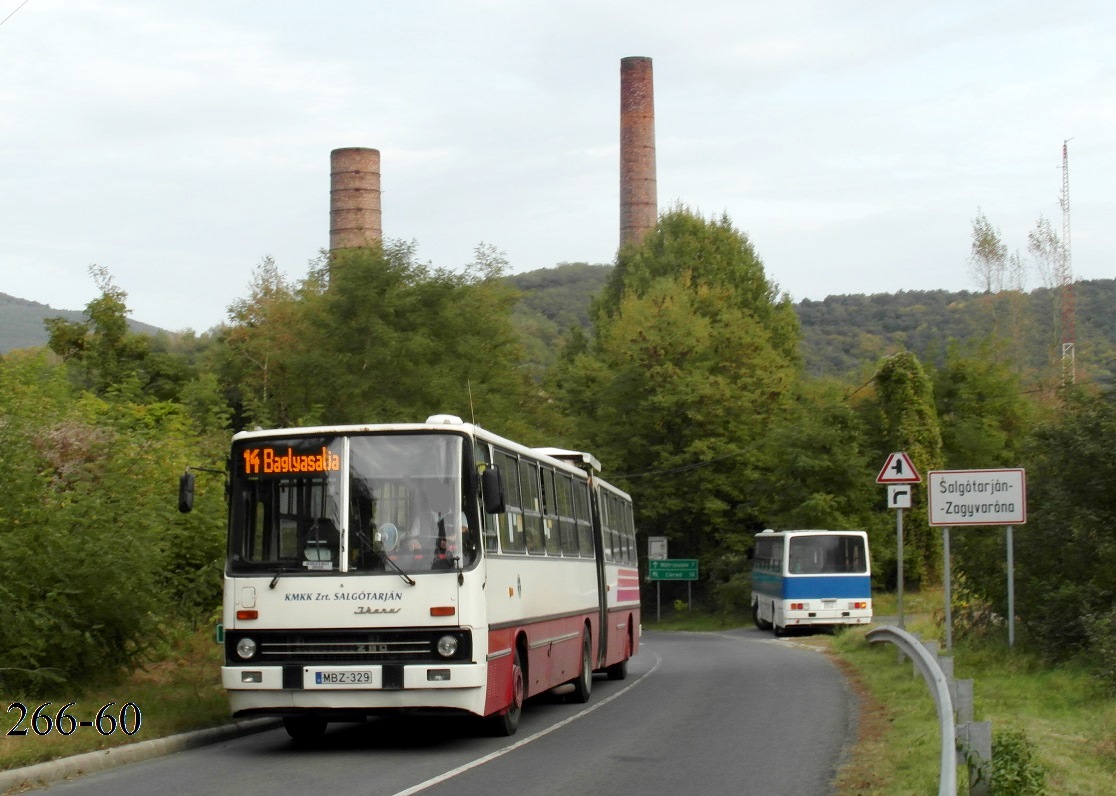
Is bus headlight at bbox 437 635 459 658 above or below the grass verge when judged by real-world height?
above

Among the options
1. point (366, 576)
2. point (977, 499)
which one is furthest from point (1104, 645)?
point (366, 576)

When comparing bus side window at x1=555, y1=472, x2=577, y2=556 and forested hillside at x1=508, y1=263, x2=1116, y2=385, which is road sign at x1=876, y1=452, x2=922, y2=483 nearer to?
bus side window at x1=555, y1=472, x2=577, y2=556

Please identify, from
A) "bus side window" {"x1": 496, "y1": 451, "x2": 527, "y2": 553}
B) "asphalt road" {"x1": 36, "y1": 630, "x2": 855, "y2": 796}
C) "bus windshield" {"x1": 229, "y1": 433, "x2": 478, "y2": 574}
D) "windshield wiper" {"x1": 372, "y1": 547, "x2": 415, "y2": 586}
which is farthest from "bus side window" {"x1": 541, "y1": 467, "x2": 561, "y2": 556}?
"windshield wiper" {"x1": 372, "y1": 547, "x2": 415, "y2": 586}

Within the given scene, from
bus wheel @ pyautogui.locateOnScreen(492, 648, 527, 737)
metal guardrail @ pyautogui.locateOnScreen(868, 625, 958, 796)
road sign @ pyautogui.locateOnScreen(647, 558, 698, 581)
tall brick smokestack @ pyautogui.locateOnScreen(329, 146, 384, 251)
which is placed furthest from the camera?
tall brick smokestack @ pyautogui.locateOnScreen(329, 146, 384, 251)

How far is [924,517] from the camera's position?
52844mm

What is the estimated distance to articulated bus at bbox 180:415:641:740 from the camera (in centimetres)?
1290

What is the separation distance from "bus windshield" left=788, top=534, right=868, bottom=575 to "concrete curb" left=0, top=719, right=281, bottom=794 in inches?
1008

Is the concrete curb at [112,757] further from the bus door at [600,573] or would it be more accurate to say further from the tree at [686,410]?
the tree at [686,410]

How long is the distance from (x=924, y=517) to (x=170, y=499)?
126 feet

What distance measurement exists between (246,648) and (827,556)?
28.1 metres

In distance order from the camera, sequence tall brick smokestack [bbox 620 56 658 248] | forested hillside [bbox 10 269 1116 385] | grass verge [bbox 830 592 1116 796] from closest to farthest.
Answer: grass verge [bbox 830 592 1116 796] < tall brick smokestack [bbox 620 56 658 248] < forested hillside [bbox 10 269 1116 385]

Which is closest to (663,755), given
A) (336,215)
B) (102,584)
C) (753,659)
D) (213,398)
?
(102,584)

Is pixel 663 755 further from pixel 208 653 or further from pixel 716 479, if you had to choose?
pixel 716 479

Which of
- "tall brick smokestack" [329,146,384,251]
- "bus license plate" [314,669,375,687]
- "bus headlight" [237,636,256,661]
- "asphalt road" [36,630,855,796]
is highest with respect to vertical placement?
"tall brick smokestack" [329,146,384,251]
